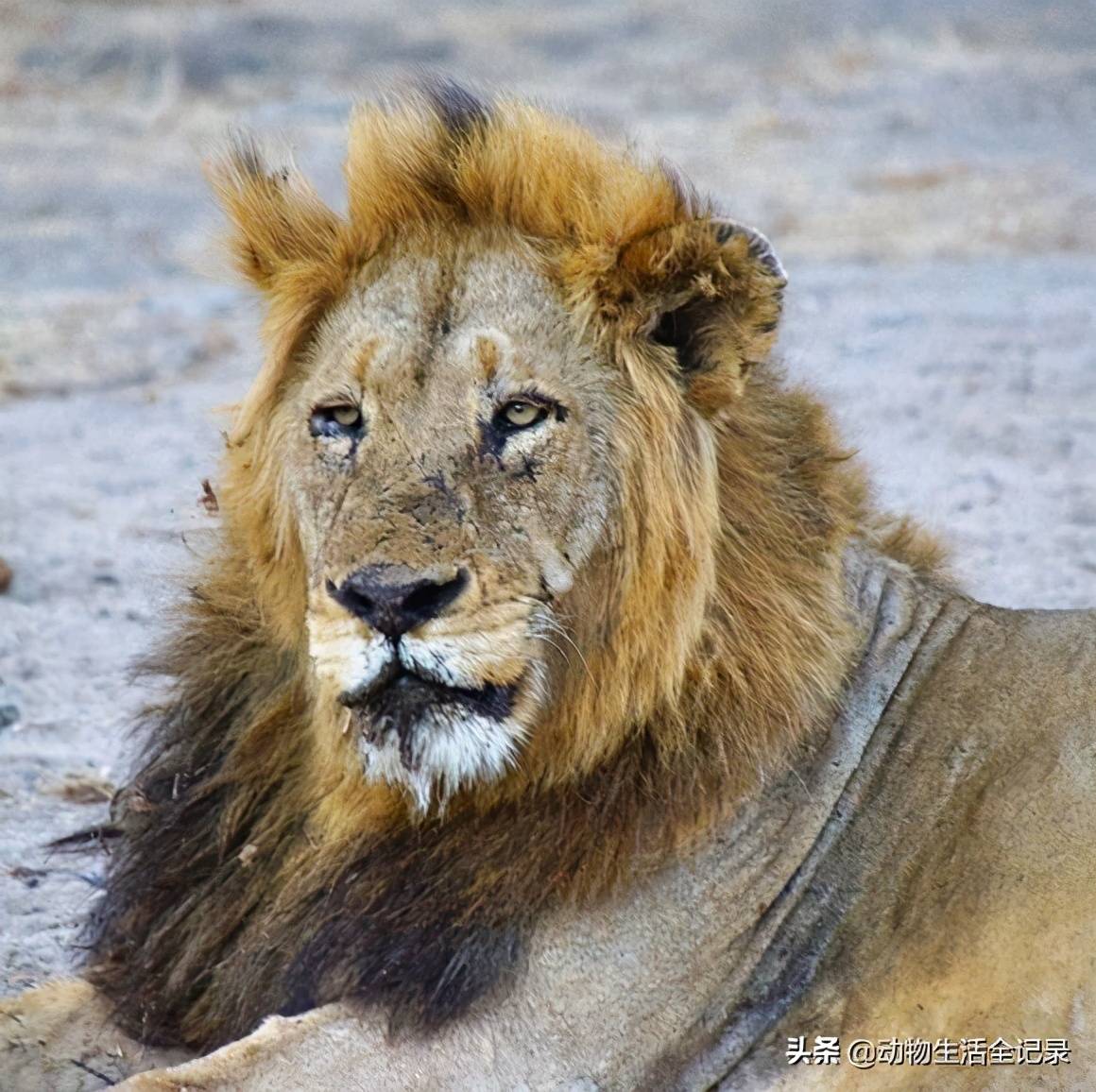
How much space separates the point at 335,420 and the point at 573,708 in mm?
622

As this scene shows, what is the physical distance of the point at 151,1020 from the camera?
10.4 ft

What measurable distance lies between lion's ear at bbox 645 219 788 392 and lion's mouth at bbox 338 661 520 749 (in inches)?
25.8

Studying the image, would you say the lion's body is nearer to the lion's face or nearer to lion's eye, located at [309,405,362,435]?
the lion's face

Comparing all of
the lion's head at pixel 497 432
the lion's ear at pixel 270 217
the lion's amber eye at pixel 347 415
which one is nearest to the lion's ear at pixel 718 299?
the lion's head at pixel 497 432

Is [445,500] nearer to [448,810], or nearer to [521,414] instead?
[521,414]

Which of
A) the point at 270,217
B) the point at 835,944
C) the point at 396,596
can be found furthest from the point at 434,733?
the point at 270,217

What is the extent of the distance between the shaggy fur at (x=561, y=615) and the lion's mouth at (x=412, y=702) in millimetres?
145

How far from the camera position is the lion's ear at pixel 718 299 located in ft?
9.19

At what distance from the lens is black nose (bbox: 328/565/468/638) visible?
8.48ft

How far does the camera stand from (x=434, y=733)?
8.83ft

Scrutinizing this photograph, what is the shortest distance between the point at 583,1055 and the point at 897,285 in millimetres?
8556

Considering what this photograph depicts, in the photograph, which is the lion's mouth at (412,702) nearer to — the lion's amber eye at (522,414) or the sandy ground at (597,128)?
the lion's amber eye at (522,414)

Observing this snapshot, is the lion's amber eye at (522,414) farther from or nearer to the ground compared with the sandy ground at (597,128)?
farther from the ground

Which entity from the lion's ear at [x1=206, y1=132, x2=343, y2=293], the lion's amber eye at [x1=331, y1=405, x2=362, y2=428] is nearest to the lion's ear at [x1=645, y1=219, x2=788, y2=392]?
the lion's amber eye at [x1=331, y1=405, x2=362, y2=428]
